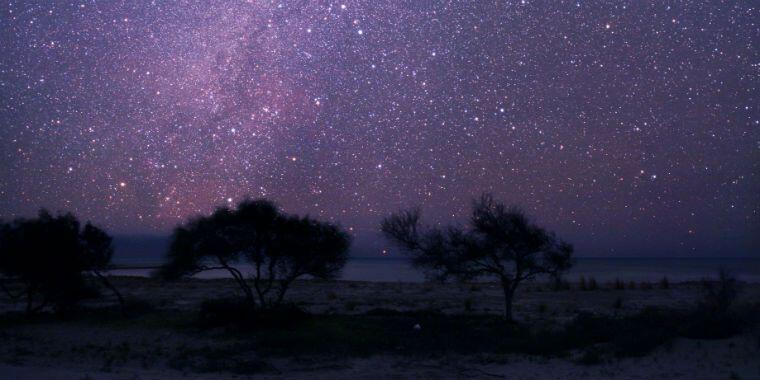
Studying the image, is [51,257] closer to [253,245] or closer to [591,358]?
[253,245]

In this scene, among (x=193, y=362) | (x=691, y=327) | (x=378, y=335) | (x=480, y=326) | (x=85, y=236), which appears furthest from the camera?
(x=85, y=236)

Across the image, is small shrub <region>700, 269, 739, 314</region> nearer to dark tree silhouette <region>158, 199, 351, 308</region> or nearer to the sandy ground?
the sandy ground

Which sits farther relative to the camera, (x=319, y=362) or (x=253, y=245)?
(x=253, y=245)

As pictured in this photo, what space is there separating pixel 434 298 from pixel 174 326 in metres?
22.3

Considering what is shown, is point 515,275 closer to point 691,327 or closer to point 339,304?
point 691,327

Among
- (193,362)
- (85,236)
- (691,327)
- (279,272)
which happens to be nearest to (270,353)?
(193,362)

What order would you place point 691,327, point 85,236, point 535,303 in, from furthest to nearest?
point 535,303 < point 85,236 < point 691,327

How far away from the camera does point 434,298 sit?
47.8 metres

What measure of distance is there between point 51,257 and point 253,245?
9833mm

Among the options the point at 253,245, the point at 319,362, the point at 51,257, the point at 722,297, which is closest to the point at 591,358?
the point at 319,362

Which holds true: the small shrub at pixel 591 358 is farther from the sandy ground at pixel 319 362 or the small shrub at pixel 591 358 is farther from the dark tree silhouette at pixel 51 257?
the dark tree silhouette at pixel 51 257

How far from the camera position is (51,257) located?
33.2 m

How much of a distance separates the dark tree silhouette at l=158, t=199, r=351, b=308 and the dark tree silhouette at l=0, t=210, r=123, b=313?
5.01 meters

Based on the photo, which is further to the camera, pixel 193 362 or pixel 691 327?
pixel 691 327
